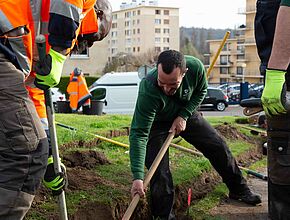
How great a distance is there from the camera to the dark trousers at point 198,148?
4750 millimetres

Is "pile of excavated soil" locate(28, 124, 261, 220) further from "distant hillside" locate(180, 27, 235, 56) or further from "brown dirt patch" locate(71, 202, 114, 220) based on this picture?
"distant hillside" locate(180, 27, 235, 56)

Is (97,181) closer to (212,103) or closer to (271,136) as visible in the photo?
(271,136)

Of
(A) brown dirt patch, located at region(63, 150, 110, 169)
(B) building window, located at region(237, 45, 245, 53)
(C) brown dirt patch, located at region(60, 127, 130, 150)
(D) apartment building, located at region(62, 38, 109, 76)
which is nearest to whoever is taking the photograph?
(A) brown dirt patch, located at region(63, 150, 110, 169)

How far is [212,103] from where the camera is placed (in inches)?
1229

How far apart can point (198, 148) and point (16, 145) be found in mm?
2797

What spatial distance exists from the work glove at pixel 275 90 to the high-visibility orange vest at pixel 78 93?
12120 millimetres

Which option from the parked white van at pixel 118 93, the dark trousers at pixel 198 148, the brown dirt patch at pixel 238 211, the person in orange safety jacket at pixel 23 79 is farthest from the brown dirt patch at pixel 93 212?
the parked white van at pixel 118 93

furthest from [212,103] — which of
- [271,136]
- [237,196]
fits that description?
[271,136]

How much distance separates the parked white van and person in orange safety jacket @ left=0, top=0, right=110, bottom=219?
17.6 m

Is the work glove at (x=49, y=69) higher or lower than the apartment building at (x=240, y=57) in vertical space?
higher

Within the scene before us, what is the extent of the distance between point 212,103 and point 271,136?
28.0 metres

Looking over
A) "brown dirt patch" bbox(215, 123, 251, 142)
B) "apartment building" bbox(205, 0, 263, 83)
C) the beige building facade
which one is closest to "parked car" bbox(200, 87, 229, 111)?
"brown dirt patch" bbox(215, 123, 251, 142)

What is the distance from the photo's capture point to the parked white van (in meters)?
21.0

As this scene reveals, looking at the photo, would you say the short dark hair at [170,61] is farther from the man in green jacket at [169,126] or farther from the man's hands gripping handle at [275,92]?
the man's hands gripping handle at [275,92]
